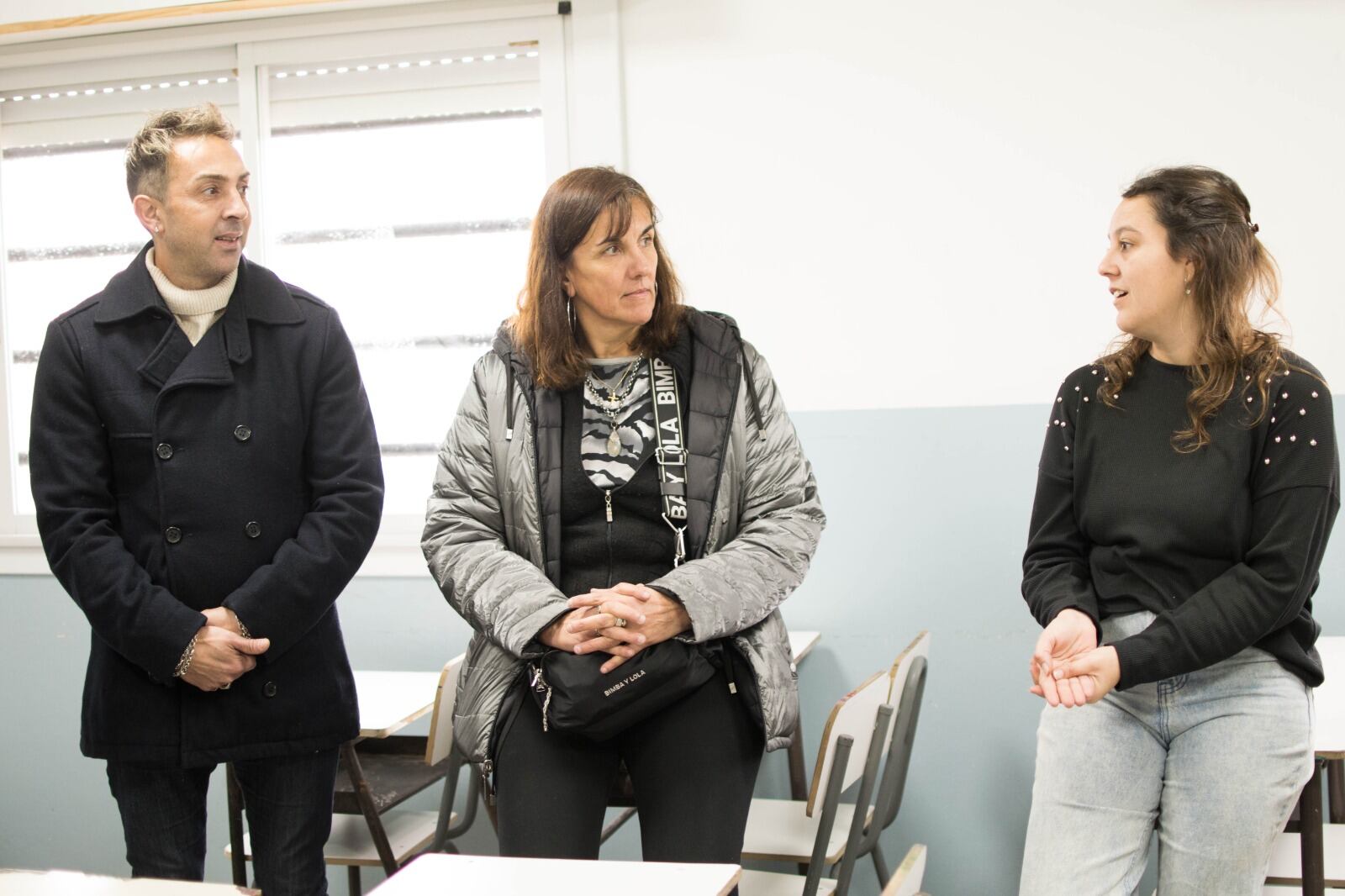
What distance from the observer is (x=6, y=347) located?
357 centimetres

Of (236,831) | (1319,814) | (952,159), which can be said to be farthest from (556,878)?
(952,159)

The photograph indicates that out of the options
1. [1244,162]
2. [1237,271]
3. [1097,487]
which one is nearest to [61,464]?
[1097,487]

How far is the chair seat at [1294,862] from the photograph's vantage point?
2135mm

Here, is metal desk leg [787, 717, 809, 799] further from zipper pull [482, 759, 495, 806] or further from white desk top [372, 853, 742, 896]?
white desk top [372, 853, 742, 896]

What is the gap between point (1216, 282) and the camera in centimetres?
193

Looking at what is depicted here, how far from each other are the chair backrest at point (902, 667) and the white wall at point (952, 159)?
75 cm

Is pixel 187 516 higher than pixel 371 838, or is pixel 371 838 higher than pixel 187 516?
pixel 187 516

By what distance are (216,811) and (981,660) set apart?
2.20 meters

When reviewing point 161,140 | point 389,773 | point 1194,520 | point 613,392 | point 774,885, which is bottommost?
point 774,885

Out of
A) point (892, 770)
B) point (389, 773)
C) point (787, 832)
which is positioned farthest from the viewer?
point (389, 773)

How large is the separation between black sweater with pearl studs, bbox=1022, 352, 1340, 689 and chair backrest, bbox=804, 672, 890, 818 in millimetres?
327

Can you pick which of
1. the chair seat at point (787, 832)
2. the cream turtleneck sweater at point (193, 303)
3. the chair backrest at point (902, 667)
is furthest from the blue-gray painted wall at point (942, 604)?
the cream turtleneck sweater at point (193, 303)

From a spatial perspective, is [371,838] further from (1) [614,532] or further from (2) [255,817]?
(1) [614,532]

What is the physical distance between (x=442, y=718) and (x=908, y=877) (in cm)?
107
